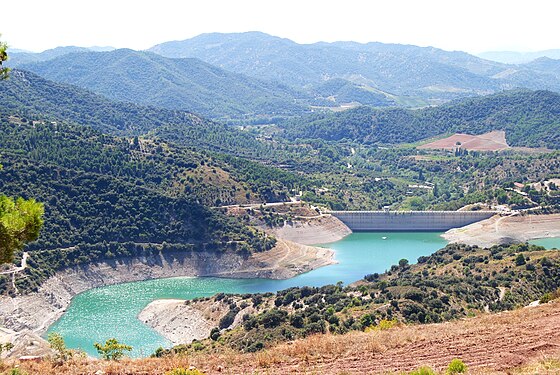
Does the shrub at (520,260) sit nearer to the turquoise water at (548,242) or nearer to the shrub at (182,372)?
the turquoise water at (548,242)

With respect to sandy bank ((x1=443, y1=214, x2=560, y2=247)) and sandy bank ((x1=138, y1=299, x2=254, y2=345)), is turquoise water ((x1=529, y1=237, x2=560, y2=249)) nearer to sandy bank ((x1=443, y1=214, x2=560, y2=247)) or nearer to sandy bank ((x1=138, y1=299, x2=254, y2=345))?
sandy bank ((x1=443, y1=214, x2=560, y2=247))

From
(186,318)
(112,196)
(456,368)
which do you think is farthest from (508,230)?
(456,368)

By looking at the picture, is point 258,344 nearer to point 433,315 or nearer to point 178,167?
point 433,315

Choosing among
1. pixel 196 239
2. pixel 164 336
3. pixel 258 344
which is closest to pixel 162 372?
pixel 258 344

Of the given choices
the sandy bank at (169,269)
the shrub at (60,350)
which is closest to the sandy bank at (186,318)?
the sandy bank at (169,269)

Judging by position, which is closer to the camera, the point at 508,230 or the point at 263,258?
the point at 263,258

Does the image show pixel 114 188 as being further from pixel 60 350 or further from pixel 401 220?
pixel 60 350
